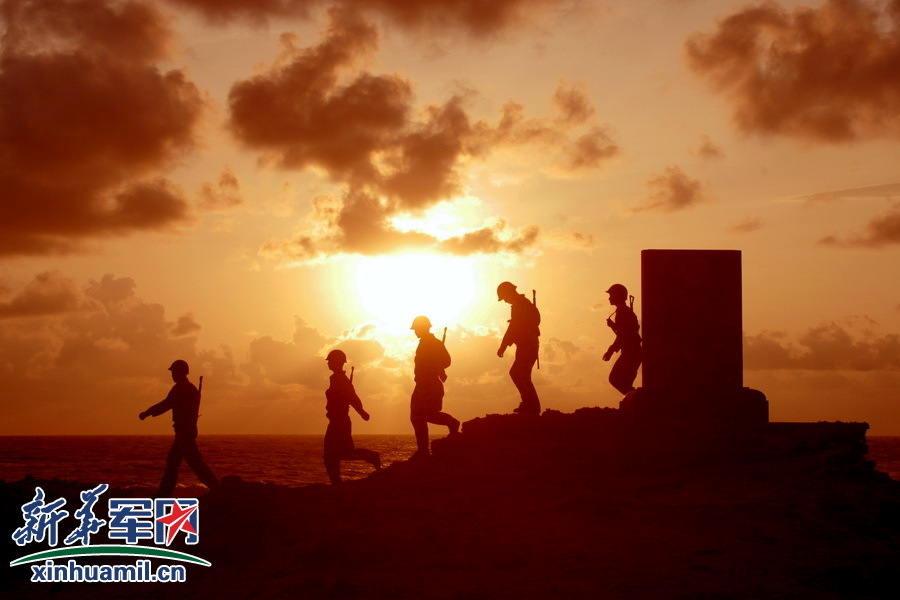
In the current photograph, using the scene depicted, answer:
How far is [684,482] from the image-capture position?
12.3 metres

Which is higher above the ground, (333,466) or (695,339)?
(695,339)

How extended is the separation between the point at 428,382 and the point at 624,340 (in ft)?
9.65

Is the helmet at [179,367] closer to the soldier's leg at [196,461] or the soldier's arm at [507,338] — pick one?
the soldier's leg at [196,461]

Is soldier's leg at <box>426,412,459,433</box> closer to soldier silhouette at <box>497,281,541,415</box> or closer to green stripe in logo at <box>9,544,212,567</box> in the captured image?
soldier silhouette at <box>497,281,541,415</box>

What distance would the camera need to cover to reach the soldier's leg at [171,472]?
12797 millimetres

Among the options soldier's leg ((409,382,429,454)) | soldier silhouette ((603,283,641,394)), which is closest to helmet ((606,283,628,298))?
soldier silhouette ((603,283,641,394))

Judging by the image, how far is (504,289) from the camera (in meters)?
14.1

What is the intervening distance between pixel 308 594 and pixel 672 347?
7.12 meters

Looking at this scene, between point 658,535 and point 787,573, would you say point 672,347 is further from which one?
point 787,573

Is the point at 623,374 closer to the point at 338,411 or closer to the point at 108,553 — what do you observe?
the point at 338,411

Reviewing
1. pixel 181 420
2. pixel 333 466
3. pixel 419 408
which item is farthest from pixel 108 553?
pixel 419 408

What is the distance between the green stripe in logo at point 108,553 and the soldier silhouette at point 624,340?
266 inches

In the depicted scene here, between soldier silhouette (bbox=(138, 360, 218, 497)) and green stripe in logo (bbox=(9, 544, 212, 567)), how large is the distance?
5.67ft

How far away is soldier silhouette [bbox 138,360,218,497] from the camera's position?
42.3ft
